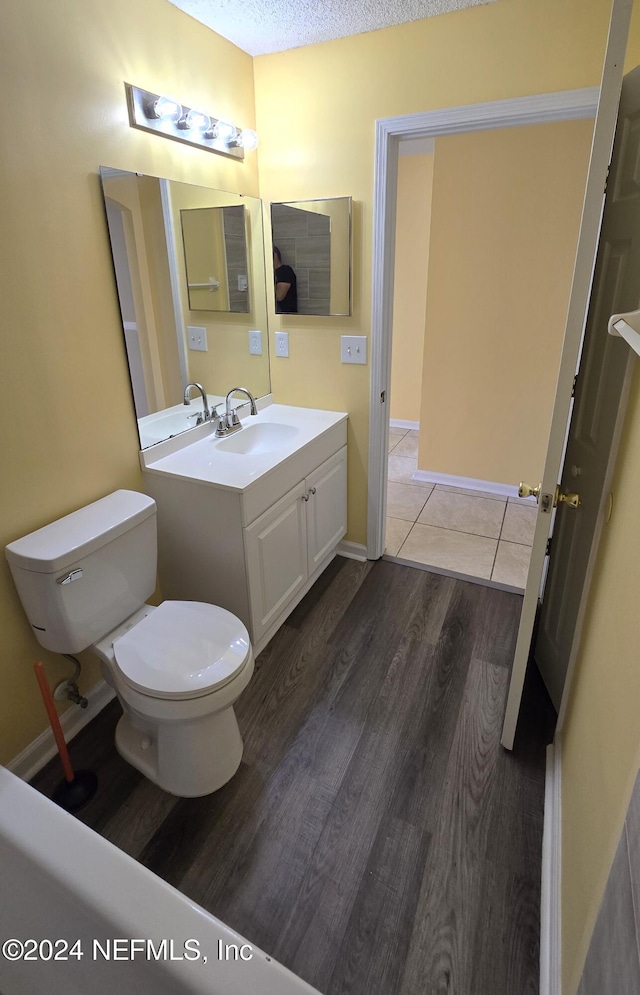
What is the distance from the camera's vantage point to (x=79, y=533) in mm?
1588

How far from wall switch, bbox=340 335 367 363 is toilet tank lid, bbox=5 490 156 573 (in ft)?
3.89

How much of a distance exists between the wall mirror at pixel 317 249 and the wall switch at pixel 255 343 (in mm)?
238

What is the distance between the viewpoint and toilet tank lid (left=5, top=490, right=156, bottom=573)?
4.85ft

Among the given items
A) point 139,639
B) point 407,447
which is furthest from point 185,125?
point 407,447

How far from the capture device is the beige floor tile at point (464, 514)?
3.21 metres

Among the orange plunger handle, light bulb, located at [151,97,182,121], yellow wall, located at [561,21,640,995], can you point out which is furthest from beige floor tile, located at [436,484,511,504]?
the orange plunger handle

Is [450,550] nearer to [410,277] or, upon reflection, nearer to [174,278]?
[174,278]

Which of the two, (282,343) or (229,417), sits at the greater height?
(282,343)

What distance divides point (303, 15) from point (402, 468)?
2780 millimetres

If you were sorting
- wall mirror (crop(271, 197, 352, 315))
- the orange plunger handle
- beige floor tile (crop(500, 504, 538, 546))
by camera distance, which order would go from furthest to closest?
beige floor tile (crop(500, 504, 538, 546)) < wall mirror (crop(271, 197, 352, 315)) < the orange plunger handle

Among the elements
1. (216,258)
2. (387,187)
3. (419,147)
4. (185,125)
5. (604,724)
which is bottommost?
(604,724)

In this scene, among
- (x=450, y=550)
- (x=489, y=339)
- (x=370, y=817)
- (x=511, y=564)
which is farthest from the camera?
(x=489, y=339)

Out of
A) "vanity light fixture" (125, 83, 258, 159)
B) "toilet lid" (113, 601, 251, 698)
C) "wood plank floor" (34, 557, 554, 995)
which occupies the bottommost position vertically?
"wood plank floor" (34, 557, 554, 995)

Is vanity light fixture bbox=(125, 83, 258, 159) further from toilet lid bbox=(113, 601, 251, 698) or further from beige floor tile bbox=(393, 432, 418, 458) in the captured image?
beige floor tile bbox=(393, 432, 418, 458)
